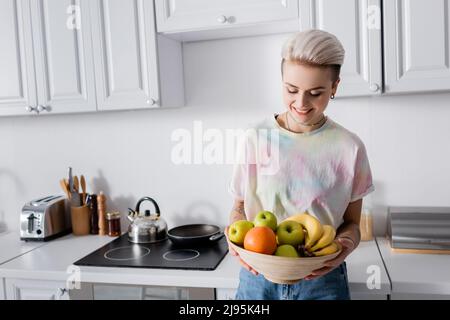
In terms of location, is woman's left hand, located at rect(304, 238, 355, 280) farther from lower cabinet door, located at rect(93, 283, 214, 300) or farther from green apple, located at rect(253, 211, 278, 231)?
lower cabinet door, located at rect(93, 283, 214, 300)

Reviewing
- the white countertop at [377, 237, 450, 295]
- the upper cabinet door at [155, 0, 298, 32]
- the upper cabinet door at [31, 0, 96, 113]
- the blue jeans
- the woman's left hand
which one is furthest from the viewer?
the upper cabinet door at [31, 0, 96, 113]

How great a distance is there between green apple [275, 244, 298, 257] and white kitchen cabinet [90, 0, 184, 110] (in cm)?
103

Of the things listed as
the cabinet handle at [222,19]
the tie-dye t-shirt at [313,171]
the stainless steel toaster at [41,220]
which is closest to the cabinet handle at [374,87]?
the tie-dye t-shirt at [313,171]

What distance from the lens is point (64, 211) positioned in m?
2.49

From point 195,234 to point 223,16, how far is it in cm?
96

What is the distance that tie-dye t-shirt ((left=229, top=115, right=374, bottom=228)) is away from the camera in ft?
4.54

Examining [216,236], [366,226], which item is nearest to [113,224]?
[216,236]

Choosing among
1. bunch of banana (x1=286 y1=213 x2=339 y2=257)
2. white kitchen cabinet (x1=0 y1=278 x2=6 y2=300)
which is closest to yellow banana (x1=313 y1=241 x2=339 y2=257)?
bunch of banana (x1=286 y1=213 x2=339 y2=257)

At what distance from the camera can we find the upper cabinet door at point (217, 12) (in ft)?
6.16

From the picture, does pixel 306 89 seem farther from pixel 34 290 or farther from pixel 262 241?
pixel 34 290

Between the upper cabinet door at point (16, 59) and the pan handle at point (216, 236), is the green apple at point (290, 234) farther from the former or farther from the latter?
the upper cabinet door at point (16, 59)

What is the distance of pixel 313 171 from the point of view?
1.38m

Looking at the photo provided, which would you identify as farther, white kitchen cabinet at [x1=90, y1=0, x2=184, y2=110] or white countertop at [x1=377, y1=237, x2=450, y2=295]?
white kitchen cabinet at [x1=90, y1=0, x2=184, y2=110]

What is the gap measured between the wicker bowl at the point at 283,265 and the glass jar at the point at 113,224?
1270 mm
